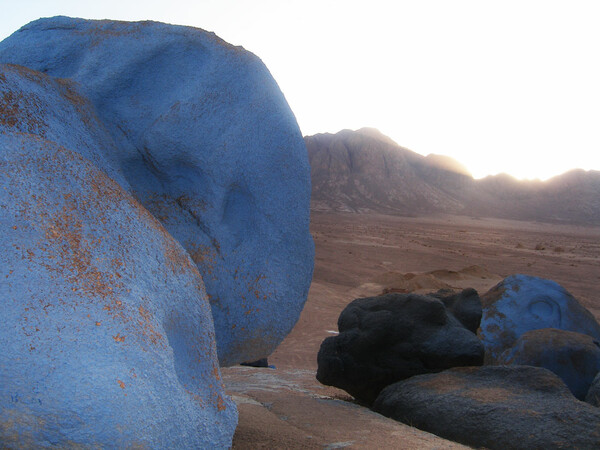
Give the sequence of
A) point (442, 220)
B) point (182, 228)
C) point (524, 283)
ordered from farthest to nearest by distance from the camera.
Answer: point (442, 220), point (524, 283), point (182, 228)

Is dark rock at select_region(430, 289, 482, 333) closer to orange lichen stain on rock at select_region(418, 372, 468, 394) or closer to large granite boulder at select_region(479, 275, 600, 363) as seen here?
large granite boulder at select_region(479, 275, 600, 363)

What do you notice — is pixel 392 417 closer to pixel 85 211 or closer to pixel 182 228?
pixel 182 228

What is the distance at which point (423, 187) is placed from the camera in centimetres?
5528

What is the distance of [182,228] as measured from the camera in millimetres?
2596

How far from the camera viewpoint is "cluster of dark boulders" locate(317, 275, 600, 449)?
3.32m

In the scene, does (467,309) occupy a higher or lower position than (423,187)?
lower

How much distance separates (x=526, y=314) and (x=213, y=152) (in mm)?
4362

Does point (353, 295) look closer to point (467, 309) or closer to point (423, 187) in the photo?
point (467, 309)

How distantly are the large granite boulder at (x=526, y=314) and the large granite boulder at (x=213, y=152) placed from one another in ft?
11.2

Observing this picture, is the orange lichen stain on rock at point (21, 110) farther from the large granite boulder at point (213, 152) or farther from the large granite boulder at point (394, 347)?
the large granite boulder at point (394, 347)

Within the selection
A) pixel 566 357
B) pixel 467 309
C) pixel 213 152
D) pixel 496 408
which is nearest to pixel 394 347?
pixel 467 309

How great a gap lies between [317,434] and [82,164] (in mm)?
1898

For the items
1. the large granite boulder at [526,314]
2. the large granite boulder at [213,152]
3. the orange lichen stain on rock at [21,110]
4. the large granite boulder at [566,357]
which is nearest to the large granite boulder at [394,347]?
the large granite boulder at [566,357]

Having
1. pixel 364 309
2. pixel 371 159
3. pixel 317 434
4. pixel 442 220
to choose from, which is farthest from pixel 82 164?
pixel 371 159
